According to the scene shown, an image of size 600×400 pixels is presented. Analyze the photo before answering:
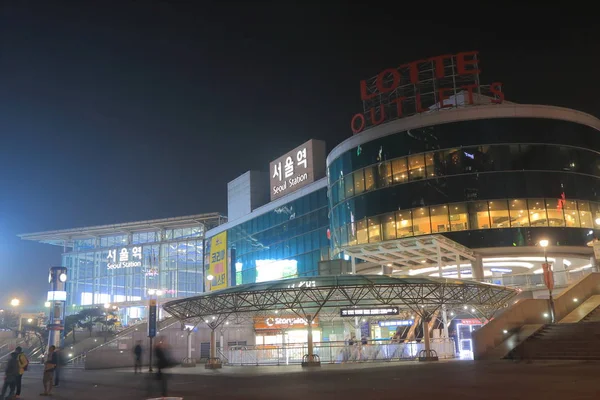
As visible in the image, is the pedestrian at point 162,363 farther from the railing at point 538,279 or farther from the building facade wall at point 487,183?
the railing at point 538,279

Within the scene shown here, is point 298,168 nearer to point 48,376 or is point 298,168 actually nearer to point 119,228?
point 119,228

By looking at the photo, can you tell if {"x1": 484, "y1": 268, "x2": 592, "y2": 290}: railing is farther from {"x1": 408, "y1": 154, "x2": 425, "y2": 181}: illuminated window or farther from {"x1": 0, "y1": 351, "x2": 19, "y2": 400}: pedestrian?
{"x1": 0, "y1": 351, "x2": 19, "y2": 400}: pedestrian

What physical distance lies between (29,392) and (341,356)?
19.5m

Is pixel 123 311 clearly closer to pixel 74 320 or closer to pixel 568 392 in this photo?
pixel 74 320

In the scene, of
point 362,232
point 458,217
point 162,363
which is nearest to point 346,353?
point 362,232

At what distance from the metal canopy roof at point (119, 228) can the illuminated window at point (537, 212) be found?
52.0 m

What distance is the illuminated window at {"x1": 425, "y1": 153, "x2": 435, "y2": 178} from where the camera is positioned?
159 ft

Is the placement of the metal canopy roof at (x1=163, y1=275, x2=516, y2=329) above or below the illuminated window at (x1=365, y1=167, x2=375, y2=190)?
below

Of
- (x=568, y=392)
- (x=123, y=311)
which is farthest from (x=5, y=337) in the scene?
(x=568, y=392)

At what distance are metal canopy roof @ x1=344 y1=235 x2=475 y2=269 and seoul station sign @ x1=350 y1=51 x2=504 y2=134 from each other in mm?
12724

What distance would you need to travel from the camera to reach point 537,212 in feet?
153

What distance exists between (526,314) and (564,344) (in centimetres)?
548

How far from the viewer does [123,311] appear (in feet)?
305

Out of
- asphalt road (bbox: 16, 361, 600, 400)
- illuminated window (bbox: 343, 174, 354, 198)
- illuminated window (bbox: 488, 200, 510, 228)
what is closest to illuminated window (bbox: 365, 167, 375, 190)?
illuminated window (bbox: 343, 174, 354, 198)
